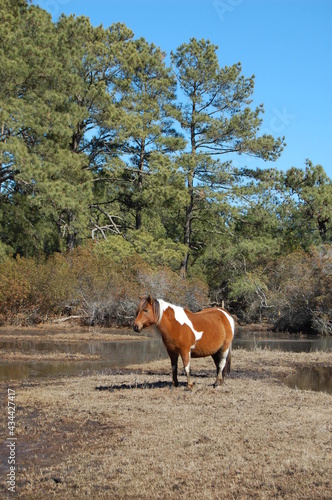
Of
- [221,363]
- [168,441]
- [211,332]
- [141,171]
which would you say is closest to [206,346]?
[211,332]

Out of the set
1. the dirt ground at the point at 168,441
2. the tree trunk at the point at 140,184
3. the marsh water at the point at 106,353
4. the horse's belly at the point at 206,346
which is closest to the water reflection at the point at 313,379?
the marsh water at the point at 106,353

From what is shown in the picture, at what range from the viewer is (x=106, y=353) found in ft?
62.4

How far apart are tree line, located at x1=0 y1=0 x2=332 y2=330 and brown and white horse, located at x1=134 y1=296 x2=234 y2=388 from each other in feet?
60.6

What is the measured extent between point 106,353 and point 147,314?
8.61 metres

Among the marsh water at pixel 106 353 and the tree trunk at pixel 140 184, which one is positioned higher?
the tree trunk at pixel 140 184

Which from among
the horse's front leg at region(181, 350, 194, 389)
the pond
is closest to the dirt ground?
the horse's front leg at region(181, 350, 194, 389)

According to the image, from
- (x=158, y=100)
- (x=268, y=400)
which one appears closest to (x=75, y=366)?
(x=268, y=400)

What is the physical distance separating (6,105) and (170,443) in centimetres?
2343

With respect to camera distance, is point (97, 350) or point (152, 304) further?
point (97, 350)

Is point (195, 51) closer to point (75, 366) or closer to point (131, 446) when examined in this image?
point (75, 366)

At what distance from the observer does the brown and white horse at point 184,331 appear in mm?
10859

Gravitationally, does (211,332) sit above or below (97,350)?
above

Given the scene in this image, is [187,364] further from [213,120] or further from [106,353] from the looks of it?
[213,120]

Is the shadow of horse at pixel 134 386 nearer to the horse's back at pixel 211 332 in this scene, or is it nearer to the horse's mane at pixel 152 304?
the horse's back at pixel 211 332
